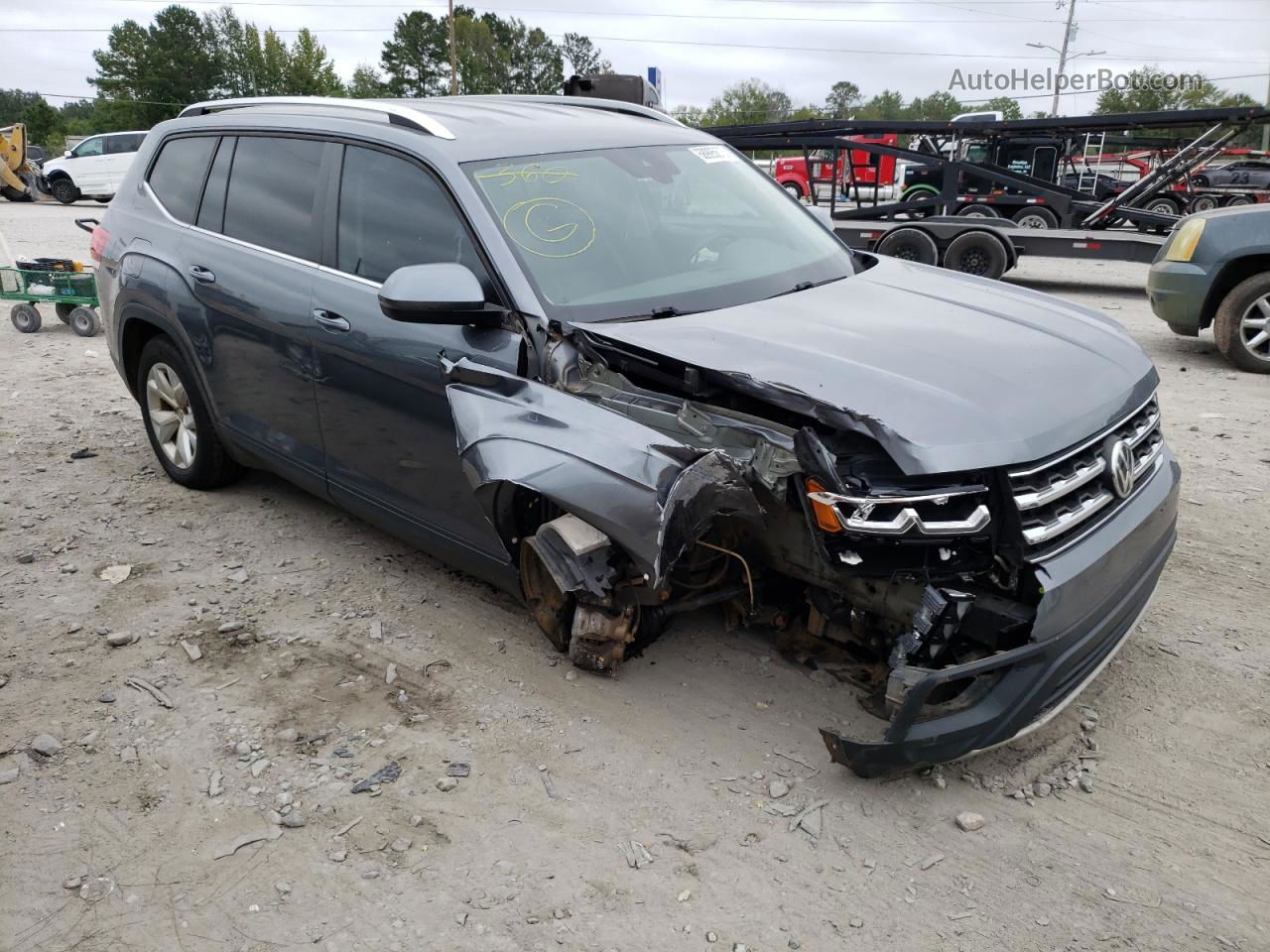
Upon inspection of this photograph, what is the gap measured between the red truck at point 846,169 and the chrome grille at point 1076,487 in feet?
36.5

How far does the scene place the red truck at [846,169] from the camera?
58.6ft

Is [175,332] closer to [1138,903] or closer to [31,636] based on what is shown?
[31,636]

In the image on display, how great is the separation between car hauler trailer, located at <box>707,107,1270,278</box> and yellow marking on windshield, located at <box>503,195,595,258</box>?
9.79 meters

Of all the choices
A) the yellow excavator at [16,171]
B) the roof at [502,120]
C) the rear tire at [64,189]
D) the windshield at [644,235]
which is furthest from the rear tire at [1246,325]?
the yellow excavator at [16,171]

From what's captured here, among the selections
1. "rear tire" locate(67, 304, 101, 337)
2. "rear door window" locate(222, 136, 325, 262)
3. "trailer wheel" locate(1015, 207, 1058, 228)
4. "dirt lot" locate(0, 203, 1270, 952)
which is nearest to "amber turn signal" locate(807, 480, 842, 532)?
"dirt lot" locate(0, 203, 1270, 952)

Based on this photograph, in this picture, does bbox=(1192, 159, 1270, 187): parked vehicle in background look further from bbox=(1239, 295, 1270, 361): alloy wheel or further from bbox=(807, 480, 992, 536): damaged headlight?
bbox=(807, 480, 992, 536): damaged headlight

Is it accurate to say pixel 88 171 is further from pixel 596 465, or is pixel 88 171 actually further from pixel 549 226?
pixel 596 465

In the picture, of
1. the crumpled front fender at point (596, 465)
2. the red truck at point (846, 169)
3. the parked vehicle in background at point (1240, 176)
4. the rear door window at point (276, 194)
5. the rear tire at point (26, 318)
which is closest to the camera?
the crumpled front fender at point (596, 465)

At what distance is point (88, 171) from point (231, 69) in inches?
2170

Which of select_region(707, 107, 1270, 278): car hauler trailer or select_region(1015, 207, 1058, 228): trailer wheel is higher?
select_region(707, 107, 1270, 278): car hauler trailer

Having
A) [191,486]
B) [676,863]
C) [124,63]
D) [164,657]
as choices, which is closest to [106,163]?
[191,486]

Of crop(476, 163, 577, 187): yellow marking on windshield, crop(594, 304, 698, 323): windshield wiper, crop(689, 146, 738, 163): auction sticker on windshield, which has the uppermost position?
crop(689, 146, 738, 163): auction sticker on windshield

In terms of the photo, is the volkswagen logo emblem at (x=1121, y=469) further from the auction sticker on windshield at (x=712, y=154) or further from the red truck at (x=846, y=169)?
the red truck at (x=846, y=169)

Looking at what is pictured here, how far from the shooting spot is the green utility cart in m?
8.87
